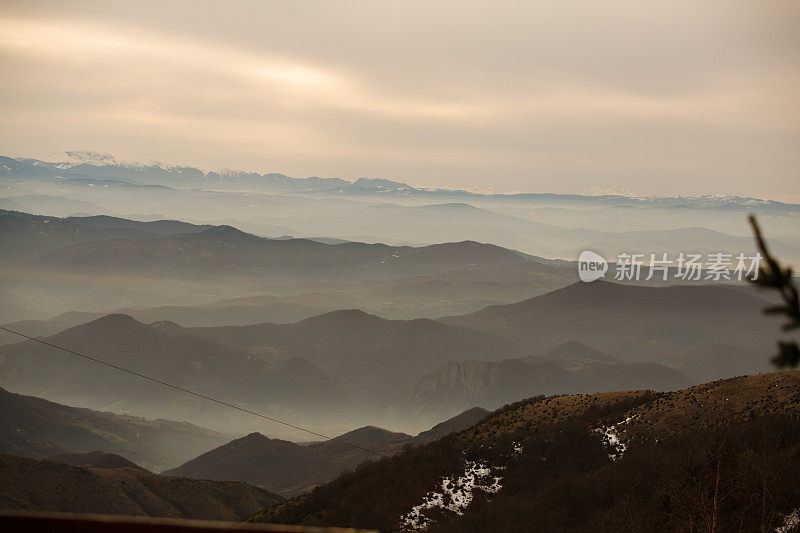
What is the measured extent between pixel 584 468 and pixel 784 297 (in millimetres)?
53873

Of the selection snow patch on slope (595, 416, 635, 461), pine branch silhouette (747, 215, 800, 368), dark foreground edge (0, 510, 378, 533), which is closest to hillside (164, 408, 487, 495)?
snow patch on slope (595, 416, 635, 461)

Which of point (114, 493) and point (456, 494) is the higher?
point (456, 494)

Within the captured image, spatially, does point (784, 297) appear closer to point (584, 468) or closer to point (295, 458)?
point (584, 468)

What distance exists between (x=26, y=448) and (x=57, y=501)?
109 metres

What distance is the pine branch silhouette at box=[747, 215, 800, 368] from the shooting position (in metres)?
8.05

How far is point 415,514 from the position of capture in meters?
54.2

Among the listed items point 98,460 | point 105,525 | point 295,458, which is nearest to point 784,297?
point 105,525

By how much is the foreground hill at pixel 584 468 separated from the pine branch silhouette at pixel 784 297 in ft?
81.8

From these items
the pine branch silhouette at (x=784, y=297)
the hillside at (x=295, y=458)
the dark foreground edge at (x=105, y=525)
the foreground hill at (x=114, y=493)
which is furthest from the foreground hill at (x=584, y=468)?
the hillside at (x=295, y=458)

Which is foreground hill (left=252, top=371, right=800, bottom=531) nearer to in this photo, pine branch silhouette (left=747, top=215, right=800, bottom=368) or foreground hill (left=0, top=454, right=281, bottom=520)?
pine branch silhouette (left=747, top=215, right=800, bottom=368)

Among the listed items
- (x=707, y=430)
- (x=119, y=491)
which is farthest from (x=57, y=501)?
(x=707, y=430)

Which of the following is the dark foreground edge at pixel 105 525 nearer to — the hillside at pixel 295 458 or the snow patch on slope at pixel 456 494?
the snow patch on slope at pixel 456 494

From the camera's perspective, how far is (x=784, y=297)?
8.10 meters

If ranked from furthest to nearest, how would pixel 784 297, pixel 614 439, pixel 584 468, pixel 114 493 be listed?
pixel 114 493
pixel 614 439
pixel 584 468
pixel 784 297
